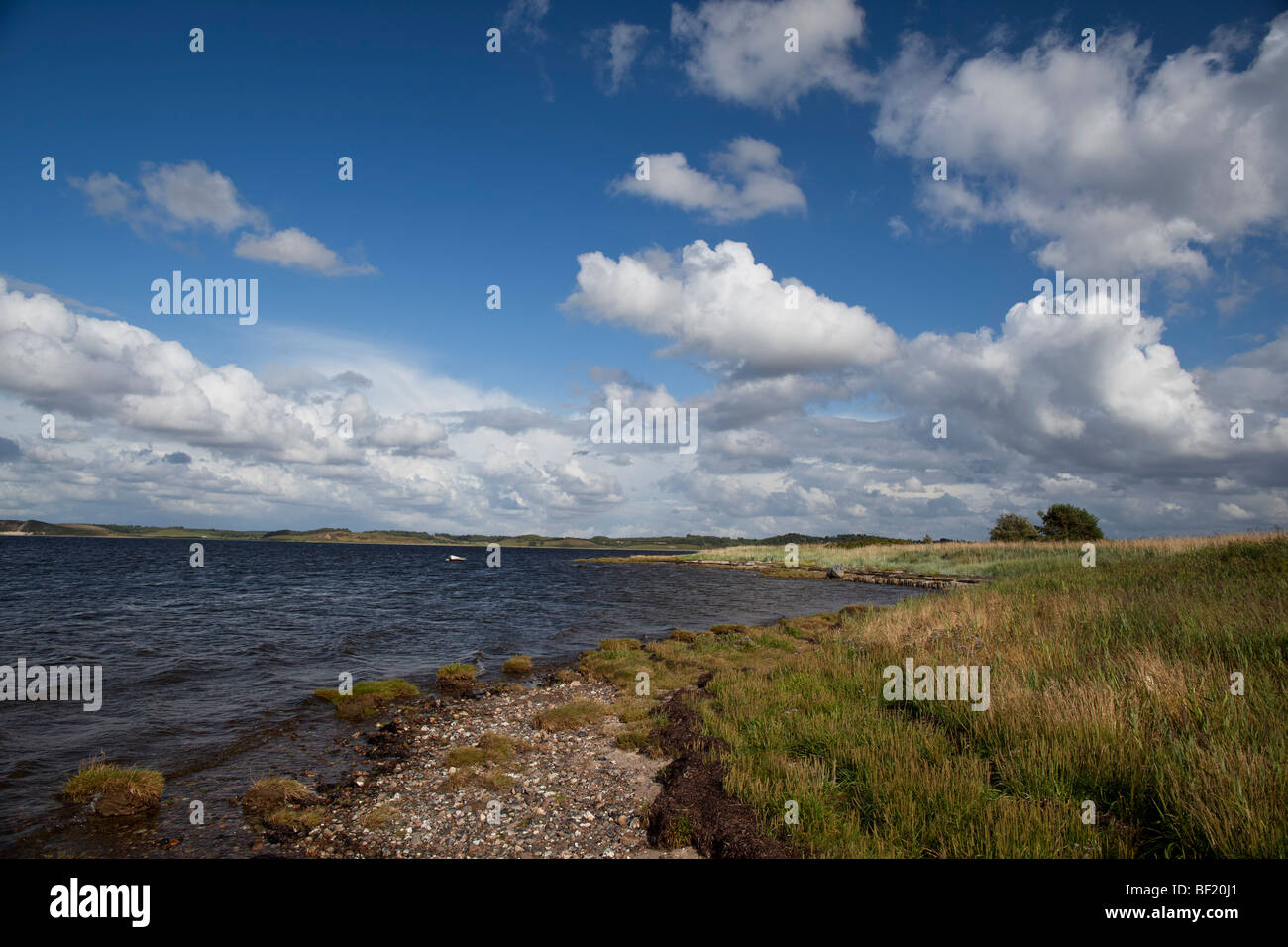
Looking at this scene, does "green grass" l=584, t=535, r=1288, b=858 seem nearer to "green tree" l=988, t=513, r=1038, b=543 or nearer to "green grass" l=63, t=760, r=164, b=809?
"green grass" l=63, t=760, r=164, b=809

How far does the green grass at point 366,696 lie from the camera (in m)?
16.6

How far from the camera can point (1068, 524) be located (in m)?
83.5

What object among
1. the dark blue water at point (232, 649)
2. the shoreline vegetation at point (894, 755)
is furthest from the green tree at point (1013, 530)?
the shoreline vegetation at point (894, 755)

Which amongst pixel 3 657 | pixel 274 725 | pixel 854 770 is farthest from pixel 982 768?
pixel 3 657

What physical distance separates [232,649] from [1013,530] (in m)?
107

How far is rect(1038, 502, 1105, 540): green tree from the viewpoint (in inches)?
3189

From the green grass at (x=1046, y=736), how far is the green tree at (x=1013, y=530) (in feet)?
275

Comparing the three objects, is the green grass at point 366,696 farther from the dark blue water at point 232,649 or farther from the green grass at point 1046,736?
the green grass at point 1046,736

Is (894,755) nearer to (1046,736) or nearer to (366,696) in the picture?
(1046,736)

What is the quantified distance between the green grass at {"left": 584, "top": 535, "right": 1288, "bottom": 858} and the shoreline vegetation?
0.14 feet
